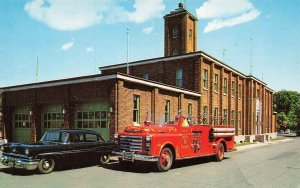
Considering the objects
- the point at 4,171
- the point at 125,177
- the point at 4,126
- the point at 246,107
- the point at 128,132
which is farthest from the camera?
→ the point at 246,107

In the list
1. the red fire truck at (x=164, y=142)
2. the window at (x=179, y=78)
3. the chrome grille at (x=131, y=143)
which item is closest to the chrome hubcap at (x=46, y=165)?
the red fire truck at (x=164, y=142)

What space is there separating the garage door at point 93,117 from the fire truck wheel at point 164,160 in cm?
773

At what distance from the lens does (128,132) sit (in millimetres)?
12703

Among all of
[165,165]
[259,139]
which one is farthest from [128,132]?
[259,139]

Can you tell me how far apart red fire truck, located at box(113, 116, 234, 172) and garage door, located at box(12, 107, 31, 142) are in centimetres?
1327

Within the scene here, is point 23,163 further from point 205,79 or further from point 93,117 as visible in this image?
point 205,79

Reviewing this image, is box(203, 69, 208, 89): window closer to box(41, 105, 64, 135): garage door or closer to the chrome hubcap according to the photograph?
box(41, 105, 64, 135): garage door

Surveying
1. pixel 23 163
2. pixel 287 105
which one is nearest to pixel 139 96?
pixel 23 163

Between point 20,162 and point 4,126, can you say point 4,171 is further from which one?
point 4,126

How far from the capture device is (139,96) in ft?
65.0

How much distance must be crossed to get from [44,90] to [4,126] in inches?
219

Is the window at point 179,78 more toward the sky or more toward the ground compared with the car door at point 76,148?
more toward the sky

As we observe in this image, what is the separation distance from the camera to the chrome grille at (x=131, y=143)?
1191cm

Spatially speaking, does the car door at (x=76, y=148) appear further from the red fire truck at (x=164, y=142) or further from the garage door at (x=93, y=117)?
the garage door at (x=93, y=117)
